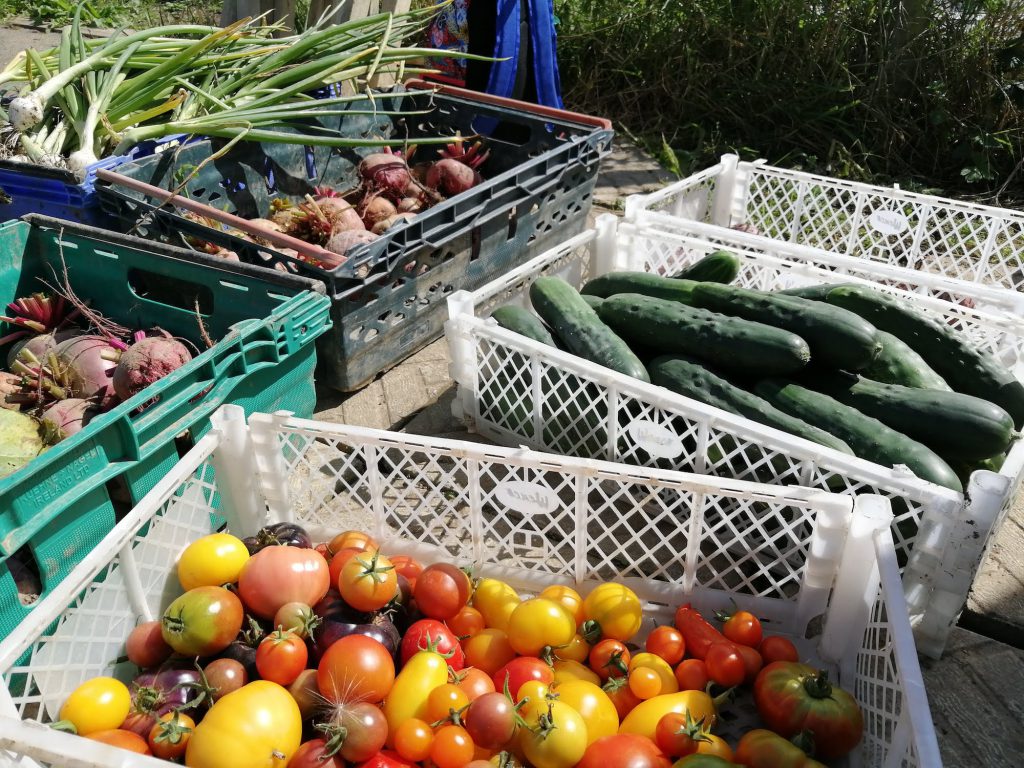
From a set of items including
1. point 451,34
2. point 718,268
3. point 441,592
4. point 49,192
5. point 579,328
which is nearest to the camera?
point 441,592

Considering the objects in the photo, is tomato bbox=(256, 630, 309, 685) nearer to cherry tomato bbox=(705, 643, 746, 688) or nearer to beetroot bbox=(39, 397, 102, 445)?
cherry tomato bbox=(705, 643, 746, 688)

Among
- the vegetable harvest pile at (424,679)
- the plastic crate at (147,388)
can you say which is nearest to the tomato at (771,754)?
the vegetable harvest pile at (424,679)

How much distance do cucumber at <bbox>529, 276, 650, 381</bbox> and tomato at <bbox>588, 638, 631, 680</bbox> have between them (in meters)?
0.90

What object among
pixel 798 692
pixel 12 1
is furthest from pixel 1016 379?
pixel 12 1

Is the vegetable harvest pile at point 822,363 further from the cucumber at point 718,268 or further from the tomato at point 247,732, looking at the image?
the tomato at point 247,732

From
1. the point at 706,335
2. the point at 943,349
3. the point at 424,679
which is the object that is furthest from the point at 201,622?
the point at 943,349

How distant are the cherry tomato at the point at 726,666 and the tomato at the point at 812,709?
0.06m

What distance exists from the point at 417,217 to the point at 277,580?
1.55 metres

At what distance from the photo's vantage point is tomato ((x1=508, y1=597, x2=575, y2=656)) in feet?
5.79

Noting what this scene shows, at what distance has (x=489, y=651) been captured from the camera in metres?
1.82

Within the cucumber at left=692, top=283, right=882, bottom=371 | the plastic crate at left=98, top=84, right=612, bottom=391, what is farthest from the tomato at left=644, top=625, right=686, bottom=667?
the plastic crate at left=98, top=84, right=612, bottom=391

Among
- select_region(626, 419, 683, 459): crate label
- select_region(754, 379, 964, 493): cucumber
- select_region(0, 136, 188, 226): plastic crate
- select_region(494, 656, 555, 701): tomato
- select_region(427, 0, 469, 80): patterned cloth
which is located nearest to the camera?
select_region(494, 656, 555, 701): tomato

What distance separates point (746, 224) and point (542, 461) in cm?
224

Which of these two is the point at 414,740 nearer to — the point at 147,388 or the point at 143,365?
the point at 147,388
